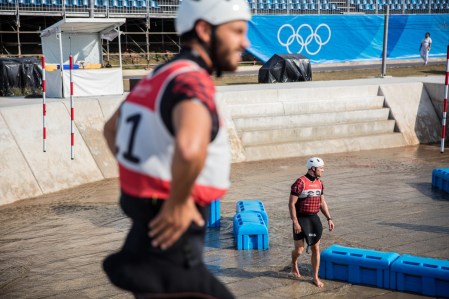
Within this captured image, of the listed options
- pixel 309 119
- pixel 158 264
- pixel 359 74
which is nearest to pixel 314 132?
pixel 309 119

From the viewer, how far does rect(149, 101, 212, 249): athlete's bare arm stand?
2273mm

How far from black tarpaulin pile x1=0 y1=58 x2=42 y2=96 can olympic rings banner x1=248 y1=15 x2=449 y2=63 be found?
11764mm

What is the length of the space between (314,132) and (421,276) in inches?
406

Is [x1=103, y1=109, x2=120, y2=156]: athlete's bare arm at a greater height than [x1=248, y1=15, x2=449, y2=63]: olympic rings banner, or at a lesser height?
greater

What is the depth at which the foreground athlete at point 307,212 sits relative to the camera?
7.75m

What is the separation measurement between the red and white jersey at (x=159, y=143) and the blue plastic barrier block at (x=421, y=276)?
525 cm

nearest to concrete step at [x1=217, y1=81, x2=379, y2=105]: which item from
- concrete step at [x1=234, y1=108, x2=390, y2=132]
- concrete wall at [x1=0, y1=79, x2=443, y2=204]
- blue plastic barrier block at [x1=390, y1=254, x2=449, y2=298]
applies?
concrete wall at [x1=0, y1=79, x2=443, y2=204]

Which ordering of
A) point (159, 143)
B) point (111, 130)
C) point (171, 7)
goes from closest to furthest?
point (159, 143), point (111, 130), point (171, 7)

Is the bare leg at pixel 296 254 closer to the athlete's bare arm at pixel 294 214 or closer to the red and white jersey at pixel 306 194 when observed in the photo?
the athlete's bare arm at pixel 294 214

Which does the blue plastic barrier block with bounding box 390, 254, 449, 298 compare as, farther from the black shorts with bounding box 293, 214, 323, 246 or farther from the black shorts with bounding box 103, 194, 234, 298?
the black shorts with bounding box 103, 194, 234, 298

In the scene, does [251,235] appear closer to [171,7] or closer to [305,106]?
[305,106]

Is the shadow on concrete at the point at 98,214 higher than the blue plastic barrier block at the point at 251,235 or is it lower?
lower

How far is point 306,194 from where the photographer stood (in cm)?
785

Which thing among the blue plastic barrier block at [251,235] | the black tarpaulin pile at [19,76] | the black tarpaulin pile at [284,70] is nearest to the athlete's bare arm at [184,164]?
the blue plastic barrier block at [251,235]
